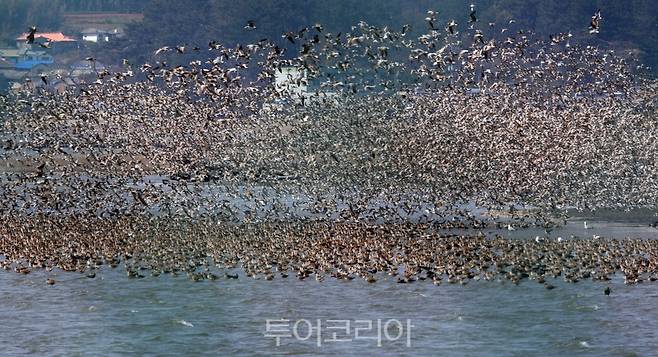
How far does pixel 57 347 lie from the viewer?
114ft

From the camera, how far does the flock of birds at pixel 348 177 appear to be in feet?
156

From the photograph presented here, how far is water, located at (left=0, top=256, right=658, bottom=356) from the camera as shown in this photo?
3494 cm

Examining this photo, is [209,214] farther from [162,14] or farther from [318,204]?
[162,14]

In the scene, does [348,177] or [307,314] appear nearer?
[307,314]

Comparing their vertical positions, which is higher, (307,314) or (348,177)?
(348,177)

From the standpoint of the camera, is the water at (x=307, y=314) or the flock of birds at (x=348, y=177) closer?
the water at (x=307, y=314)

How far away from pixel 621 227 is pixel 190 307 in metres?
23.5

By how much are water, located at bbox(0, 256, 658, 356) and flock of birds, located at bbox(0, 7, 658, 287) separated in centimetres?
140

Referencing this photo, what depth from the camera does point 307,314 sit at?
38.7 meters

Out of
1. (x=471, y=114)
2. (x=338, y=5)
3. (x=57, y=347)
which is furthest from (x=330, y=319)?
(x=338, y=5)

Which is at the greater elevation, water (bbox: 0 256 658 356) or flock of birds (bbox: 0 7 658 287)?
flock of birds (bbox: 0 7 658 287)

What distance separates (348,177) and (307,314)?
988 inches

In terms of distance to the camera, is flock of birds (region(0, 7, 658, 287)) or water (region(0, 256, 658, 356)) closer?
water (region(0, 256, 658, 356))

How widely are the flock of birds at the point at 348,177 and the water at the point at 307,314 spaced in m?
1.40
